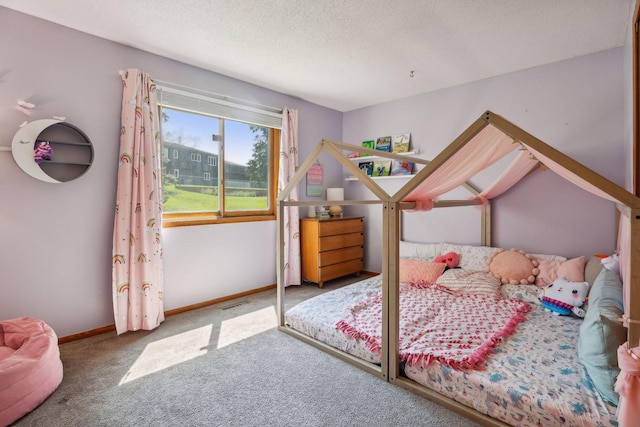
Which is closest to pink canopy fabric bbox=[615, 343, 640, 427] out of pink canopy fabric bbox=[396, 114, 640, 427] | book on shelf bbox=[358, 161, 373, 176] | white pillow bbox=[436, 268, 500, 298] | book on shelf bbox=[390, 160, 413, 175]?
pink canopy fabric bbox=[396, 114, 640, 427]

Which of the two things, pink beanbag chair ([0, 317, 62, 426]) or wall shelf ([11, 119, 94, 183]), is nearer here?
pink beanbag chair ([0, 317, 62, 426])

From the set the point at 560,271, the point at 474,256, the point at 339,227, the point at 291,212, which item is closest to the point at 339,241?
the point at 339,227

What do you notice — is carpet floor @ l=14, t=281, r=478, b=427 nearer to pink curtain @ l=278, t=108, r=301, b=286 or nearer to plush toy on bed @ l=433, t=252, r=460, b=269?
pink curtain @ l=278, t=108, r=301, b=286

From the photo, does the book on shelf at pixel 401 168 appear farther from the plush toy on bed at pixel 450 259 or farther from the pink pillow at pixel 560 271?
the pink pillow at pixel 560 271

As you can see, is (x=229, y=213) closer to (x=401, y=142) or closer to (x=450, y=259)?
(x=401, y=142)

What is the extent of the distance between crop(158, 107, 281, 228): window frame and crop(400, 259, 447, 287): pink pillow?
183 cm

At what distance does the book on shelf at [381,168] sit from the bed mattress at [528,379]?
2.60 m

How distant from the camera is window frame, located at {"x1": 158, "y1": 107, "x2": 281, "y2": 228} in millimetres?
3340

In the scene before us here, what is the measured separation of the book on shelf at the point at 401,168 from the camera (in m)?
4.34

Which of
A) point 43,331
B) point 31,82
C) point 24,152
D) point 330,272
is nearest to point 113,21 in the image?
point 31,82

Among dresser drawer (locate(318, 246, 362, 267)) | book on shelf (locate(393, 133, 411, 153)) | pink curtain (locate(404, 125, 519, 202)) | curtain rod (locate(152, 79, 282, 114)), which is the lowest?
dresser drawer (locate(318, 246, 362, 267))

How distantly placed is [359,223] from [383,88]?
1.91 metres

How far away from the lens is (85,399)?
1.88 meters

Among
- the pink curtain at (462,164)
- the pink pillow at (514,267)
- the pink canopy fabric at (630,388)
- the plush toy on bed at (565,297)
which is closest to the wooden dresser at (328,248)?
the pink pillow at (514,267)
